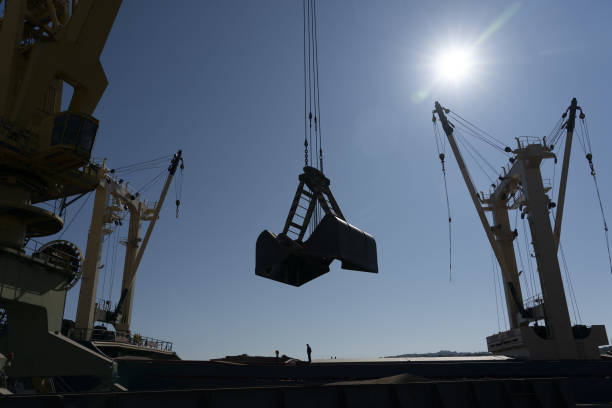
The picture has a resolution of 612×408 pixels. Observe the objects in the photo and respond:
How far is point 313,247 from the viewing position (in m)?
14.0

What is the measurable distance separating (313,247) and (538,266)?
2173 cm

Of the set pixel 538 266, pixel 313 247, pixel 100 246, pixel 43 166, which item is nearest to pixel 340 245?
pixel 313 247

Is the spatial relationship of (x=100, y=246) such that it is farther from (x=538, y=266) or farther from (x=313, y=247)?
(x=538, y=266)

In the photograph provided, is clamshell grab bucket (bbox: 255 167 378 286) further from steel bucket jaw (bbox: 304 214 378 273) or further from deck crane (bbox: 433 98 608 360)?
deck crane (bbox: 433 98 608 360)

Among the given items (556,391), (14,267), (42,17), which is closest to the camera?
(556,391)

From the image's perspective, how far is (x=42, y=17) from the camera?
80.5ft

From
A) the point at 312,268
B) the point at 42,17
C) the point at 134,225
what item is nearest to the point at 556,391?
the point at 312,268

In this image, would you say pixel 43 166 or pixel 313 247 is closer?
pixel 313 247

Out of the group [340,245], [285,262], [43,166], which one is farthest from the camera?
[43,166]

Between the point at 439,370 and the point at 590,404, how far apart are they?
200 inches

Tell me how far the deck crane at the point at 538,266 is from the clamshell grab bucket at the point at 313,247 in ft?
63.0

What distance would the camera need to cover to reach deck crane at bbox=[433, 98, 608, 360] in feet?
87.2

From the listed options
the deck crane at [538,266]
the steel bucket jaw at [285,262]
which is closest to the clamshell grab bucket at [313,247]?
the steel bucket jaw at [285,262]

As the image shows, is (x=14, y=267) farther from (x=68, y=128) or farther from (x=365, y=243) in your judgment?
(x=365, y=243)
